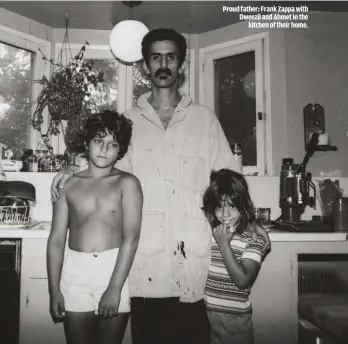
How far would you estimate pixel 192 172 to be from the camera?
170 cm

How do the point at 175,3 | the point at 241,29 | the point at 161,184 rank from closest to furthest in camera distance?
the point at 161,184, the point at 175,3, the point at 241,29

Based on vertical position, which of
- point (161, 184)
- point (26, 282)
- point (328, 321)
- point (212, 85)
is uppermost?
point (212, 85)

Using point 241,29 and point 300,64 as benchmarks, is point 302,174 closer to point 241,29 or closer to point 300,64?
point 300,64

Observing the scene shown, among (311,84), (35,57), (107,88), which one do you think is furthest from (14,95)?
(311,84)

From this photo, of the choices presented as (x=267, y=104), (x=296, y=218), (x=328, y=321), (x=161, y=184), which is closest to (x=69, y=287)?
(x=161, y=184)

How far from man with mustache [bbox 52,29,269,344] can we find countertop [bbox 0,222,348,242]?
1.38ft

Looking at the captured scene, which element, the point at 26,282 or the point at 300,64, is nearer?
the point at 26,282

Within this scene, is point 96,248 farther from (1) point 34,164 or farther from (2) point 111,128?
(1) point 34,164

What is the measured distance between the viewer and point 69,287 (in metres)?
1.42

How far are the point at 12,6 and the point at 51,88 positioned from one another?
0.83m

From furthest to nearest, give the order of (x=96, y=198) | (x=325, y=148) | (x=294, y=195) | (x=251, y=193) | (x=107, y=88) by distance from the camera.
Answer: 1. (x=107, y=88)
2. (x=325, y=148)
3. (x=251, y=193)
4. (x=294, y=195)
5. (x=96, y=198)

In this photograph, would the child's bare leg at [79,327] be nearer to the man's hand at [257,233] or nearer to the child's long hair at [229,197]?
the child's long hair at [229,197]

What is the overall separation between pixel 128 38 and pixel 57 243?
1931mm

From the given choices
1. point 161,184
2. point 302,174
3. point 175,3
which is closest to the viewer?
point 161,184
